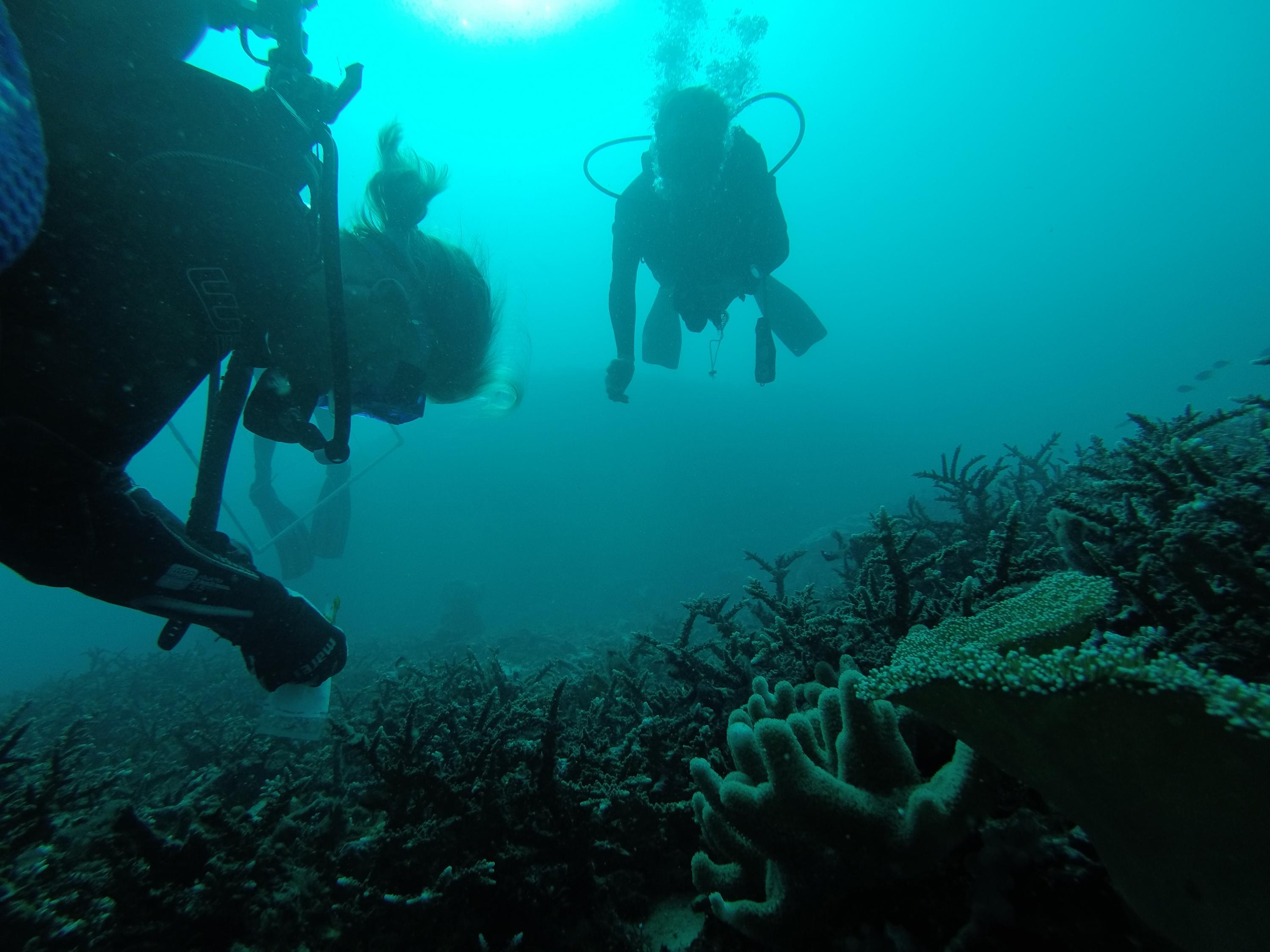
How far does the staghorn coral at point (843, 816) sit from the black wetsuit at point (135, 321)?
198 centimetres

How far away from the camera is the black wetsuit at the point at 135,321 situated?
161cm

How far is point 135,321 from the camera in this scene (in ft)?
5.91

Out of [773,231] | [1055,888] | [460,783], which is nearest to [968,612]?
[1055,888]

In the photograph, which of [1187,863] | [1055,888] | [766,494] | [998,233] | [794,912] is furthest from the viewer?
[998,233]

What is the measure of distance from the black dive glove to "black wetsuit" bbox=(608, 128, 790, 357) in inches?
180

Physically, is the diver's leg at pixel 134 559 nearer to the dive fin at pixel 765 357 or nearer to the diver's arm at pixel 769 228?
the dive fin at pixel 765 357

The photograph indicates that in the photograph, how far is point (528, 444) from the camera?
111ft

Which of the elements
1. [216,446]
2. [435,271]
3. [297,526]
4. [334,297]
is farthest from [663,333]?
[297,526]

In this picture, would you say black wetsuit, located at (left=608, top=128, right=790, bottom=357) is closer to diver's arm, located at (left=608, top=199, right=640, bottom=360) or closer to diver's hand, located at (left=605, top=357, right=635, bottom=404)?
diver's arm, located at (left=608, top=199, right=640, bottom=360)

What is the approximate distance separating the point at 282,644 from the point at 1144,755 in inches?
103

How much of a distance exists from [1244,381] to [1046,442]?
3045 inches

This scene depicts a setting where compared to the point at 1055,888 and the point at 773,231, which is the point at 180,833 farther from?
the point at 773,231

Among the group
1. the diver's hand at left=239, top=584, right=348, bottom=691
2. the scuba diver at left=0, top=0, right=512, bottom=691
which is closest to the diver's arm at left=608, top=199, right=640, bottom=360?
the scuba diver at left=0, top=0, right=512, bottom=691

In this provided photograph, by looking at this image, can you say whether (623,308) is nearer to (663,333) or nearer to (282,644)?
(663,333)
